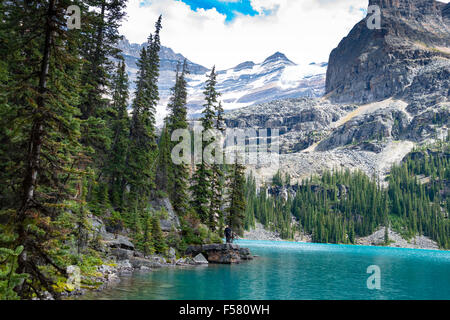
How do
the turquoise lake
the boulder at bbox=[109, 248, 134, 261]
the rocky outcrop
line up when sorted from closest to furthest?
the turquoise lake, the boulder at bbox=[109, 248, 134, 261], the rocky outcrop

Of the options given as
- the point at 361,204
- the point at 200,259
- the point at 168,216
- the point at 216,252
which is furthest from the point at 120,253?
the point at 361,204

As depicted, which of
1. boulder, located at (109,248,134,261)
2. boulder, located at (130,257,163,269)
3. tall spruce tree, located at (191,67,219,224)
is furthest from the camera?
tall spruce tree, located at (191,67,219,224)

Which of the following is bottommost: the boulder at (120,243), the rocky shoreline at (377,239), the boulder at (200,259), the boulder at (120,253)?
the rocky shoreline at (377,239)

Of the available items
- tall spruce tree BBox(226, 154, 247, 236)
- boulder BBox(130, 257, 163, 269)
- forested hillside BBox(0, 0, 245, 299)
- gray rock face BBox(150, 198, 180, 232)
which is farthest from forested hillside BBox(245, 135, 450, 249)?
boulder BBox(130, 257, 163, 269)

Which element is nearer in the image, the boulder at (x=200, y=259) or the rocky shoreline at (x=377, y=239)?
the boulder at (x=200, y=259)

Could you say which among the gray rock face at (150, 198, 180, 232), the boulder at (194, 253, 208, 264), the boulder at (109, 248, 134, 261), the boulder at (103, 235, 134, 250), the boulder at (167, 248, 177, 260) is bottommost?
the boulder at (194, 253, 208, 264)

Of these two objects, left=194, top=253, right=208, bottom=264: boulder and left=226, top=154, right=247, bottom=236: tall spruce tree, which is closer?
left=194, top=253, right=208, bottom=264: boulder

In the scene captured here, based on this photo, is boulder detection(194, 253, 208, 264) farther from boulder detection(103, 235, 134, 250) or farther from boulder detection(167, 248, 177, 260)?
boulder detection(103, 235, 134, 250)

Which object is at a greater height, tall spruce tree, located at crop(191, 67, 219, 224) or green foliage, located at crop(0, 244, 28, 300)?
tall spruce tree, located at crop(191, 67, 219, 224)

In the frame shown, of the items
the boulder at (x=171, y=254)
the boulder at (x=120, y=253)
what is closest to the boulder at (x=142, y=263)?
the boulder at (x=120, y=253)

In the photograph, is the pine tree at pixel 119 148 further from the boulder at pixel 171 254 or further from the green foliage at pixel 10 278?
the green foliage at pixel 10 278

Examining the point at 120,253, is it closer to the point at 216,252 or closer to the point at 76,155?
the point at 216,252

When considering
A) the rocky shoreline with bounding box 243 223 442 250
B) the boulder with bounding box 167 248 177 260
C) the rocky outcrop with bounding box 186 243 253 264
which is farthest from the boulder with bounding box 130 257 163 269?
the rocky shoreline with bounding box 243 223 442 250

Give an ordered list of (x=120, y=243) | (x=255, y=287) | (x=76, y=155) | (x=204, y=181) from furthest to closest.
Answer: (x=204, y=181)
(x=120, y=243)
(x=255, y=287)
(x=76, y=155)
